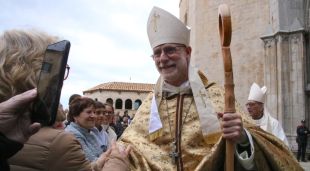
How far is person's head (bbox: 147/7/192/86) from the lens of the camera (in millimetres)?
3256

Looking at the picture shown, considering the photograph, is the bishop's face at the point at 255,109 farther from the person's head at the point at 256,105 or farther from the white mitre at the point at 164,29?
the white mitre at the point at 164,29

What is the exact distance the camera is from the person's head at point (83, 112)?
469 cm

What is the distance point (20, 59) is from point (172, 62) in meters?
1.69

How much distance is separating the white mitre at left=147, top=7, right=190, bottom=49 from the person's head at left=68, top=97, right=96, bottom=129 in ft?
4.72

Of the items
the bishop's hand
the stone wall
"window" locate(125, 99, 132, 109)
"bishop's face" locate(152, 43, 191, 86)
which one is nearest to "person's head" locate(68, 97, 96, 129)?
"bishop's face" locate(152, 43, 191, 86)

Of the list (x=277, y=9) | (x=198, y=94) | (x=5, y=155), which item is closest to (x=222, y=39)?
(x=198, y=94)

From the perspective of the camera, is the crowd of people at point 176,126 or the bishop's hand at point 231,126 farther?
the bishop's hand at point 231,126

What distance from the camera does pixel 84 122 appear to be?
4695 mm

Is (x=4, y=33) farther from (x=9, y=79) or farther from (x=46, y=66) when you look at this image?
(x=46, y=66)

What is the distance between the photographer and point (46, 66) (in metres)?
1.50

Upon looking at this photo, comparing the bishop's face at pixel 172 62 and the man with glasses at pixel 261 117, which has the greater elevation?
the bishop's face at pixel 172 62

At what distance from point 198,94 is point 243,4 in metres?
13.1

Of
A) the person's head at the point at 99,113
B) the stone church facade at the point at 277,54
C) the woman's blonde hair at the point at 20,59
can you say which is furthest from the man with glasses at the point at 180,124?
the stone church facade at the point at 277,54

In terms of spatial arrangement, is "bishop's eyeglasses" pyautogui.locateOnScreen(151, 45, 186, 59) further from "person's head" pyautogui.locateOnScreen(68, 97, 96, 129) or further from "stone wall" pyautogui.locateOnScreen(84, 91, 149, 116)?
"stone wall" pyautogui.locateOnScreen(84, 91, 149, 116)
